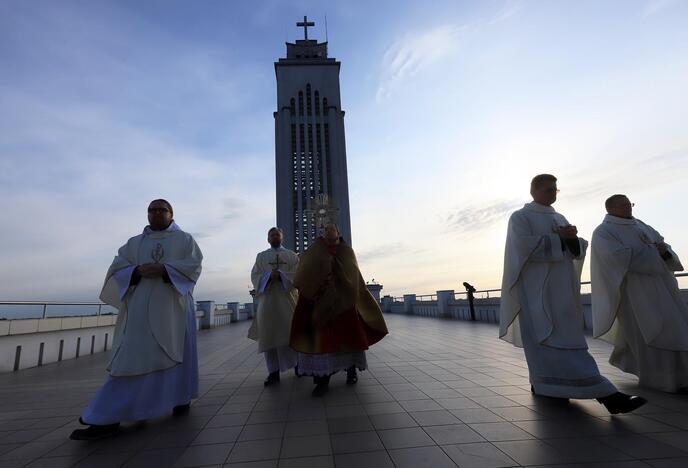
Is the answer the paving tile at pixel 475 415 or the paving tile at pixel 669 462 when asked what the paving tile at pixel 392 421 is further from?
the paving tile at pixel 669 462

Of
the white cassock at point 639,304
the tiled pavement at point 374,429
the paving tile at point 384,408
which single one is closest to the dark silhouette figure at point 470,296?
the tiled pavement at point 374,429

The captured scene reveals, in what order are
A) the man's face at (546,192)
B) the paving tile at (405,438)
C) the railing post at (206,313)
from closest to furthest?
the paving tile at (405,438) → the man's face at (546,192) → the railing post at (206,313)

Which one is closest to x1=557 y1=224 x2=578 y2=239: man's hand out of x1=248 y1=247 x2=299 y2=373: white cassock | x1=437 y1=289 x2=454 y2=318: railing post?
x1=248 y1=247 x2=299 y2=373: white cassock

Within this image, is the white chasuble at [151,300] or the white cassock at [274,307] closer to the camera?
the white chasuble at [151,300]

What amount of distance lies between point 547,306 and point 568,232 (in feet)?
2.52

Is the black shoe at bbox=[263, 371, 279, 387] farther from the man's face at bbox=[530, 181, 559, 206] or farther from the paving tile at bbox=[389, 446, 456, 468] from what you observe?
the man's face at bbox=[530, 181, 559, 206]

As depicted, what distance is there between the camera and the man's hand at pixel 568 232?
3517mm

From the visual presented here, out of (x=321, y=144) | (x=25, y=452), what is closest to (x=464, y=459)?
(x=25, y=452)

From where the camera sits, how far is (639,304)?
12.6 ft

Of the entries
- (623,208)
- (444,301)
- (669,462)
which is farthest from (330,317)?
(444,301)

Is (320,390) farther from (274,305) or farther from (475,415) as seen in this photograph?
(475,415)

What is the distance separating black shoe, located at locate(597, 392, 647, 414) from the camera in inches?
110

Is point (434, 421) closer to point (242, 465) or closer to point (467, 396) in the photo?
point (467, 396)

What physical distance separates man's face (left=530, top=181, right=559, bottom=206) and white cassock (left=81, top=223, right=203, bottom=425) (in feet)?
12.1
